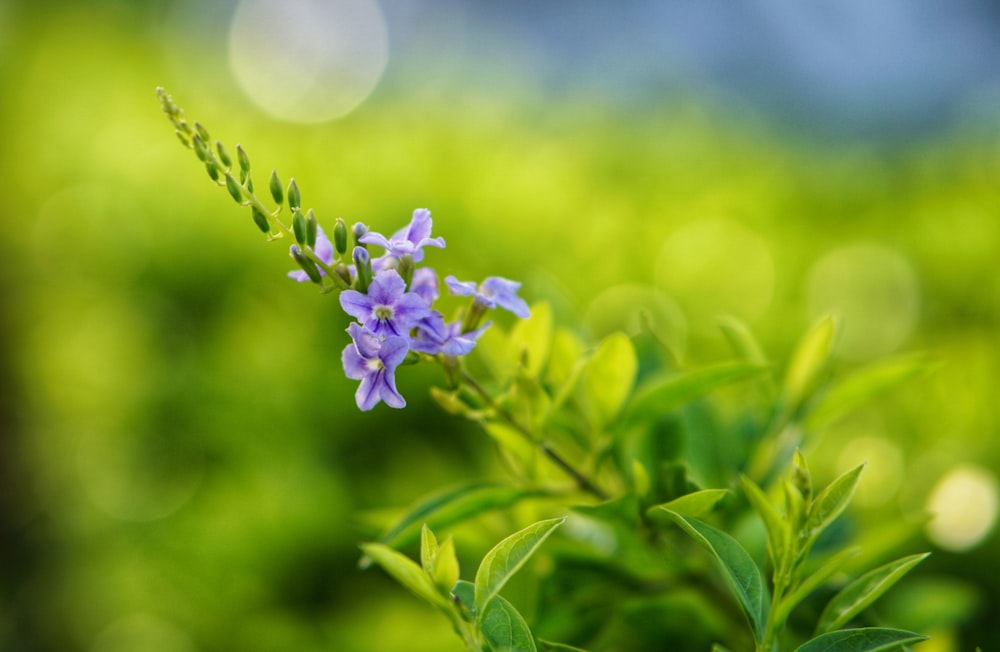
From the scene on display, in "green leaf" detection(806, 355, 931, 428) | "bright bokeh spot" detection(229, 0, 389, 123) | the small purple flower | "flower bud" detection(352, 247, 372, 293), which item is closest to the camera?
"flower bud" detection(352, 247, 372, 293)

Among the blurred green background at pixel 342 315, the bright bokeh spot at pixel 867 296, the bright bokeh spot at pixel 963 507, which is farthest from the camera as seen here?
the bright bokeh spot at pixel 867 296

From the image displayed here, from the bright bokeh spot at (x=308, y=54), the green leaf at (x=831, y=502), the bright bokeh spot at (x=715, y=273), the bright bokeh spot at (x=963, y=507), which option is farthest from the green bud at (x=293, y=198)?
the bright bokeh spot at (x=308, y=54)

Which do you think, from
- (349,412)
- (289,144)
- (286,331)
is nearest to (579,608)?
(349,412)

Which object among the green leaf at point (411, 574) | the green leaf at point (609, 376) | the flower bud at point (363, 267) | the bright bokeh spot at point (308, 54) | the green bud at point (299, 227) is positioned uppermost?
the bright bokeh spot at point (308, 54)

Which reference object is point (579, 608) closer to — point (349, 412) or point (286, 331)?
point (349, 412)

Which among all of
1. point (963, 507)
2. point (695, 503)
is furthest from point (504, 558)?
point (963, 507)

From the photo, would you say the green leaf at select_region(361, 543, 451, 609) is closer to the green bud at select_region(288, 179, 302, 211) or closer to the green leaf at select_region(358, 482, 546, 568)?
the green leaf at select_region(358, 482, 546, 568)

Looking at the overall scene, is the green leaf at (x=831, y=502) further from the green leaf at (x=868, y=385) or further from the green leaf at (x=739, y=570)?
the green leaf at (x=868, y=385)

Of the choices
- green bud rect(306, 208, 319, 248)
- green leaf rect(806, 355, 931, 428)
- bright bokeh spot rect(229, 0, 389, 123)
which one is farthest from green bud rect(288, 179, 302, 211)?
bright bokeh spot rect(229, 0, 389, 123)
